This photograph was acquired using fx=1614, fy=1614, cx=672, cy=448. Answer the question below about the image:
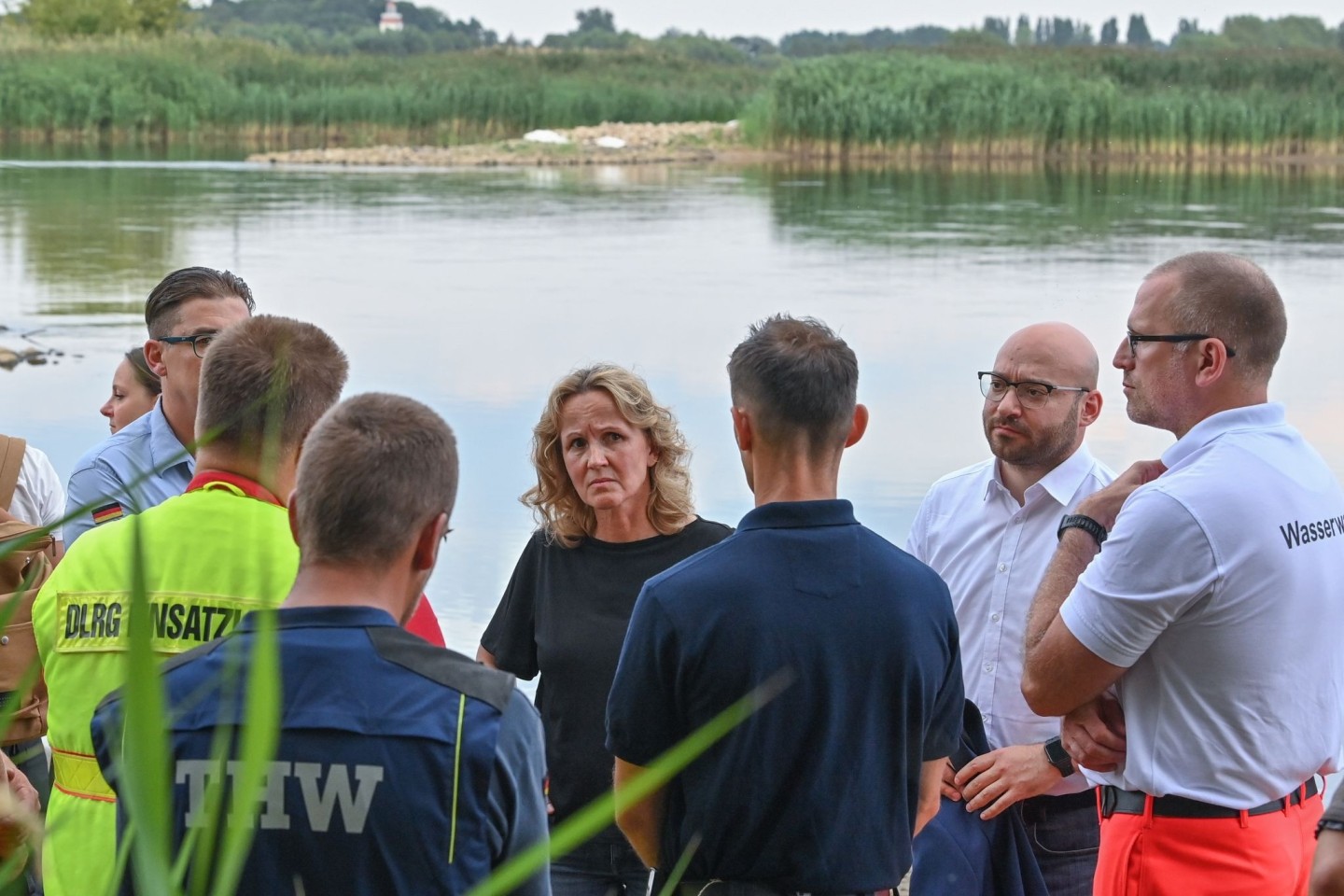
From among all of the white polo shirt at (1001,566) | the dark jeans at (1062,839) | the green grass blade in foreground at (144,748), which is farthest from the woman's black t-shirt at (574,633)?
the green grass blade in foreground at (144,748)

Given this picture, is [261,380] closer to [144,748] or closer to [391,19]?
[144,748]

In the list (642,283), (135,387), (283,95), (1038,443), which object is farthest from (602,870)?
(283,95)

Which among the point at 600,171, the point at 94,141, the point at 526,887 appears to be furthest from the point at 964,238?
the point at 94,141

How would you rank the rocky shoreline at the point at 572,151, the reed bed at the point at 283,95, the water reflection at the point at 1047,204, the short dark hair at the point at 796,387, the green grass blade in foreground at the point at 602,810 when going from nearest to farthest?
the green grass blade in foreground at the point at 602,810
the short dark hair at the point at 796,387
the water reflection at the point at 1047,204
the rocky shoreline at the point at 572,151
the reed bed at the point at 283,95

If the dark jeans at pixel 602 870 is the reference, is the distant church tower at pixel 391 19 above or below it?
above

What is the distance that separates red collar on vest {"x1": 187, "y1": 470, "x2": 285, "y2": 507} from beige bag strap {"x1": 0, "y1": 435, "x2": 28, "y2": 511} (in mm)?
1470

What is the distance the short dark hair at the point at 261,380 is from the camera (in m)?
2.71

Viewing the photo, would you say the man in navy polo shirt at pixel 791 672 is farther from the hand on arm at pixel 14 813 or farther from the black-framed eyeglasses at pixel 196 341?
the black-framed eyeglasses at pixel 196 341

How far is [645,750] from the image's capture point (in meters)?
2.74

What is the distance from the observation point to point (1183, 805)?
3.05 metres

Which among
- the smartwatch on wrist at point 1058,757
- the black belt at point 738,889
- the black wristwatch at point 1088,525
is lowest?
the black belt at point 738,889

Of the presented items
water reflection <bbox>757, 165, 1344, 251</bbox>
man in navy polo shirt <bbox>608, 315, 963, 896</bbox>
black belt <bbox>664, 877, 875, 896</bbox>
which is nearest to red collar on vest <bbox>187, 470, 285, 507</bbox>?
man in navy polo shirt <bbox>608, 315, 963, 896</bbox>

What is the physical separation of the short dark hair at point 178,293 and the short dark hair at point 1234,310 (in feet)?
7.19

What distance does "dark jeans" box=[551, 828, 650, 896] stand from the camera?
3.61 meters
